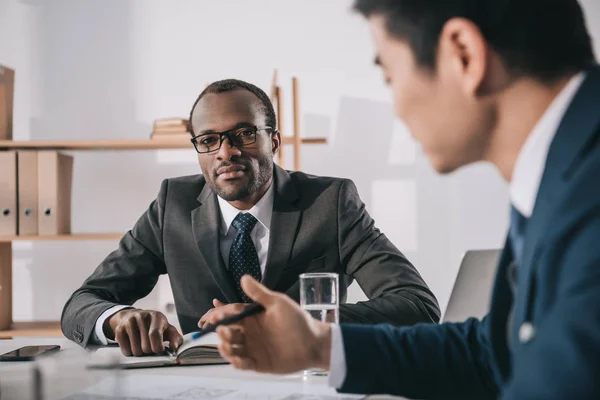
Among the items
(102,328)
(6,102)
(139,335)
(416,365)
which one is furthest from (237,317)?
(6,102)

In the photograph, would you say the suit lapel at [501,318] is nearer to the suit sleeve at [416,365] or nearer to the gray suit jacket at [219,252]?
the suit sleeve at [416,365]

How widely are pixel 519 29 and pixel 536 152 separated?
0.13 m

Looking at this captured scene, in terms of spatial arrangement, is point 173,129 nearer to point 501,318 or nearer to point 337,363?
point 337,363

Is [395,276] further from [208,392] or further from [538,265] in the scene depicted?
[538,265]

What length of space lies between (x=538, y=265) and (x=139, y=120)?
3.41 metres

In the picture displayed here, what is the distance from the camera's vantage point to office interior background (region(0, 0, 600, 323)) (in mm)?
3709

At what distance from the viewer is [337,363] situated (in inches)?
38.2

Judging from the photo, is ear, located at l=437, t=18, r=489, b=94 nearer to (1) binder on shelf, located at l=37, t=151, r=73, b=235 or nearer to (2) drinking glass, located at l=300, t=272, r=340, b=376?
(2) drinking glass, located at l=300, t=272, r=340, b=376

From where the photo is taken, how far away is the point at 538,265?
2.00ft

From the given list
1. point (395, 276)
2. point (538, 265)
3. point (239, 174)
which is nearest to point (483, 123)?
point (538, 265)

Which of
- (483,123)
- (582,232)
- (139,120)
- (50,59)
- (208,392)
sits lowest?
(208,392)

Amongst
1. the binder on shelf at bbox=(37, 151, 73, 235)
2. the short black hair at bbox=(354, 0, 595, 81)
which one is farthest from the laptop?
the binder on shelf at bbox=(37, 151, 73, 235)

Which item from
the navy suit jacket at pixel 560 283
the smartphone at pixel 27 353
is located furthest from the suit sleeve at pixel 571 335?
the smartphone at pixel 27 353

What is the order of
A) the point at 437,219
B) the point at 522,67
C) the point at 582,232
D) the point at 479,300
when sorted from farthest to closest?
the point at 437,219 → the point at 479,300 → the point at 522,67 → the point at 582,232
